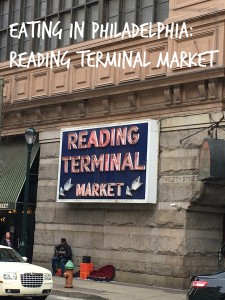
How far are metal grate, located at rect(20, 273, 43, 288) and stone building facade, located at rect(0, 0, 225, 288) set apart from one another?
18.3 ft

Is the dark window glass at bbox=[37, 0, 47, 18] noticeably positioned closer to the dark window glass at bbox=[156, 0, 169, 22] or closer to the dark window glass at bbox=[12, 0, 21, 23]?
the dark window glass at bbox=[12, 0, 21, 23]

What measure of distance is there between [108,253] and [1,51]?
1112 centimetres

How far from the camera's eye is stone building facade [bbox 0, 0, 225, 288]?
19.5 meters

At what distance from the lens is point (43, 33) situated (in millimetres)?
25844

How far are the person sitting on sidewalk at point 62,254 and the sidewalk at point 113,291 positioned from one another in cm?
204

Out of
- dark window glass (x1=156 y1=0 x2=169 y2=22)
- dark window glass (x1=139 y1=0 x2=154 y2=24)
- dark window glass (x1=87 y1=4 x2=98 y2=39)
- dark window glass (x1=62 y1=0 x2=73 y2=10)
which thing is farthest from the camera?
dark window glass (x1=62 y1=0 x2=73 y2=10)

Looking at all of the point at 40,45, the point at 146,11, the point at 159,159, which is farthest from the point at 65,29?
the point at 159,159

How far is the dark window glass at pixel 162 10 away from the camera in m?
21.5

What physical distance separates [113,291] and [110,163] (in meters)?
4.93

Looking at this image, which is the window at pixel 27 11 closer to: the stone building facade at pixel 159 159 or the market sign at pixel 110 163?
the stone building facade at pixel 159 159

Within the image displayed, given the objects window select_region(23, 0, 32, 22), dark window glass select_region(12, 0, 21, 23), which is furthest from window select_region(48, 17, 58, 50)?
dark window glass select_region(12, 0, 21, 23)

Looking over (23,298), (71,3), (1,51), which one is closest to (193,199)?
(23,298)

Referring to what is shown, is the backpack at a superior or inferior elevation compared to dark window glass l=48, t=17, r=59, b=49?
inferior

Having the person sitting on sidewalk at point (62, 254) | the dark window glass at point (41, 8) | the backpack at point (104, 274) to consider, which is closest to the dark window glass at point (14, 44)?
the dark window glass at point (41, 8)
